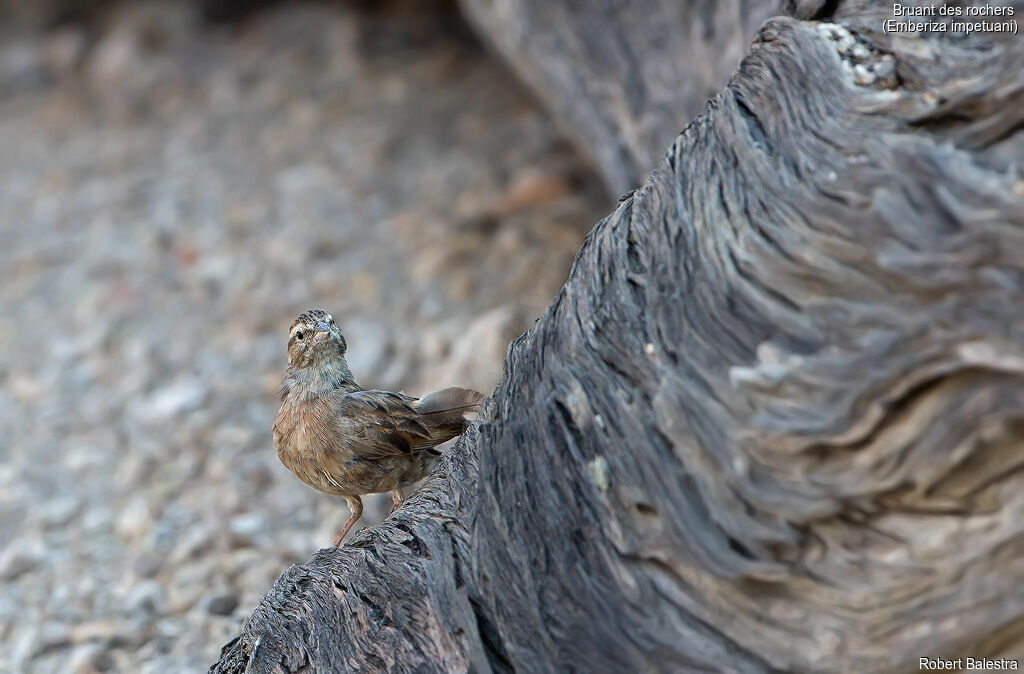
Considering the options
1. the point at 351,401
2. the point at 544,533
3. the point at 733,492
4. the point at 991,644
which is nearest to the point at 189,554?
the point at 351,401

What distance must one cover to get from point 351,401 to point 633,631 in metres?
1.87

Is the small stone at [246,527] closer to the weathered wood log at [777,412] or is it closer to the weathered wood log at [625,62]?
the weathered wood log at [777,412]

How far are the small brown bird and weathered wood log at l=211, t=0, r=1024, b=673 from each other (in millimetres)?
1082

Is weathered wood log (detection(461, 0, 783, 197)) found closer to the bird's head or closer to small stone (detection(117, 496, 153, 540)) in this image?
the bird's head

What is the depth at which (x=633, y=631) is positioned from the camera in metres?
2.60

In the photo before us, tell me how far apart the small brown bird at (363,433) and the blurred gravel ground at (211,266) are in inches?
32.1

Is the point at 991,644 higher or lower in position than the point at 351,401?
lower

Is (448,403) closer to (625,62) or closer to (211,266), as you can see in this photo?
(625,62)

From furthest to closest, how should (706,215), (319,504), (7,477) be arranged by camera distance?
(7,477), (319,504), (706,215)

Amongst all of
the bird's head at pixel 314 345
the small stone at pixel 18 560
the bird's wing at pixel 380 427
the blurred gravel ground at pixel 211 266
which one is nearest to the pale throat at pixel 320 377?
the bird's head at pixel 314 345

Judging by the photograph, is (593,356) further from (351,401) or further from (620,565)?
(351,401)

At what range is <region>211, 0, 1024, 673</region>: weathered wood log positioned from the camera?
2.31 m

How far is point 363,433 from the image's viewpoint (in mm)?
4109

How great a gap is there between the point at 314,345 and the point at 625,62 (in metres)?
2.18
